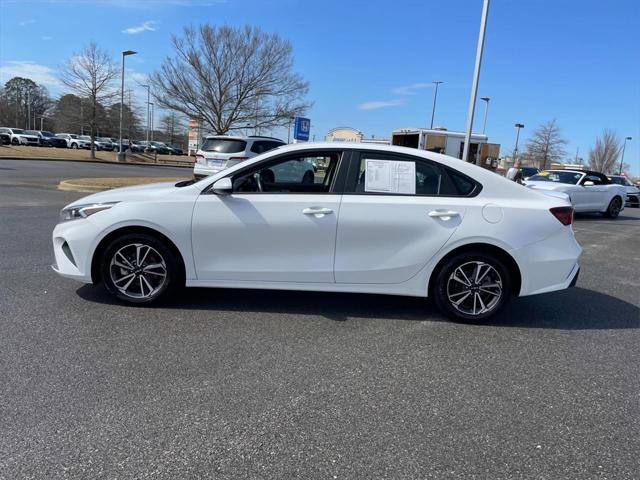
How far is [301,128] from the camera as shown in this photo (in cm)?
1647

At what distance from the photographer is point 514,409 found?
3.09 m

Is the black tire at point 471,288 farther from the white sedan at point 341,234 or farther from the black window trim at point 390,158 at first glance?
the black window trim at point 390,158

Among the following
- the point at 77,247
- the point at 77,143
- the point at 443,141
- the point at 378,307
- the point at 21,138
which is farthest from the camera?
the point at 77,143

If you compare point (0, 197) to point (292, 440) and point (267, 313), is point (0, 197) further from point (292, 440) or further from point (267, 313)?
point (292, 440)

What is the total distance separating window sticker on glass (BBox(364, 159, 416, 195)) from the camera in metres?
4.48

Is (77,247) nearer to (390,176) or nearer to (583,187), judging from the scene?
(390,176)

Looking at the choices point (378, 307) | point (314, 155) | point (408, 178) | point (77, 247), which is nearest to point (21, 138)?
point (77, 247)

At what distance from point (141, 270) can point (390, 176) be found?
8.04 ft

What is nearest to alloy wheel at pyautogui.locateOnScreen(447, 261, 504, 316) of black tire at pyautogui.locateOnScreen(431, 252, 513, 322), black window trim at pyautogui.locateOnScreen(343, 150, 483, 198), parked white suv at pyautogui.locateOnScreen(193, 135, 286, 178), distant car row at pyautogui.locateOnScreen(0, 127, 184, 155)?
black tire at pyautogui.locateOnScreen(431, 252, 513, 322)

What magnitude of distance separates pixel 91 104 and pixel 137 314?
132 ft

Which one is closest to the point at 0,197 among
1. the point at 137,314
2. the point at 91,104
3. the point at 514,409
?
the point at 137,314

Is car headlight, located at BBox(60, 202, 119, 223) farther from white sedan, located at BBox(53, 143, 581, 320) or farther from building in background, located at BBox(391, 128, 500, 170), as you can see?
building in background, located at BBox(391, 128, 500, 170)

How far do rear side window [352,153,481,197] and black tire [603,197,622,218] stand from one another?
44.5 feet

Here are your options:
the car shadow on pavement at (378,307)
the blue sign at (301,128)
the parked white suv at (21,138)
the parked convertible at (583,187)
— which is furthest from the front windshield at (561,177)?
the parked white suv at (21,138)
